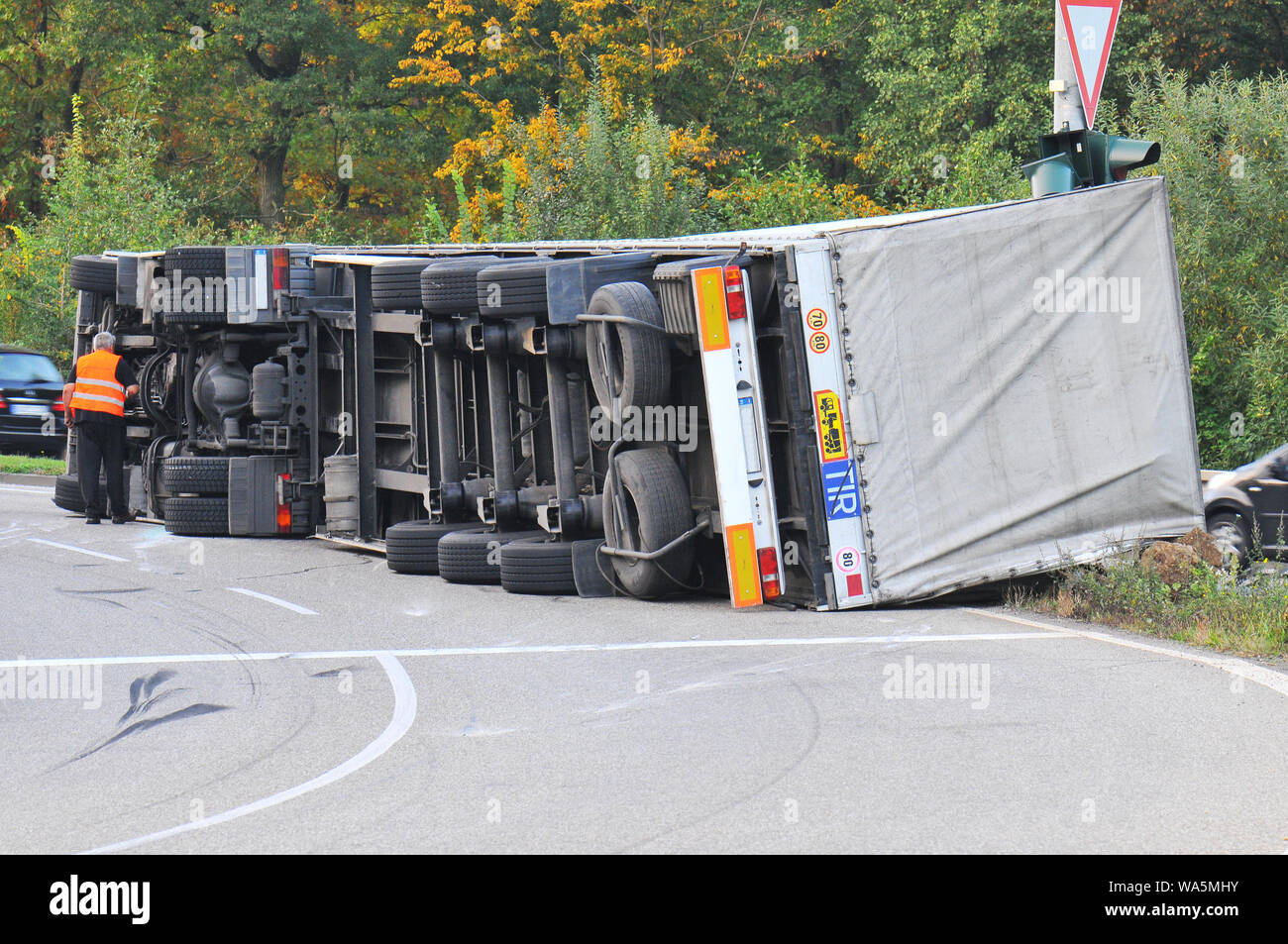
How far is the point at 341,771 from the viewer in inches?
265

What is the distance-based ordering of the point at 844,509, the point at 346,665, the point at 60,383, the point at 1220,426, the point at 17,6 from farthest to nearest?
the point at 17,6 → the point at 60,383 → the point at 1220,426 → the point at 844,509 → the point at 346,665

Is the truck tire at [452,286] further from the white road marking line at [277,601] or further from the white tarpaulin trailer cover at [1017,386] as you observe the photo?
the white tarpaulin trailer cover at [1017,386]

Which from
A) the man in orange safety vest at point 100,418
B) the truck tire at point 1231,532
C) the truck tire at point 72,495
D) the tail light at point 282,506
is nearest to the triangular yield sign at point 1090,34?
the truck tire at point 1231,532

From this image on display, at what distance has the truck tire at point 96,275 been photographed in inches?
664

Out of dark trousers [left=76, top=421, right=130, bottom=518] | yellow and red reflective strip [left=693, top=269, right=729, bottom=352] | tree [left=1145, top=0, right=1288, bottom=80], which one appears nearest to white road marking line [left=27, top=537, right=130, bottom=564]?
dark trousers [left=76, top=421, right=130, bottom=518]

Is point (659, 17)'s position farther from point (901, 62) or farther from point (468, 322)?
point (468, 322)

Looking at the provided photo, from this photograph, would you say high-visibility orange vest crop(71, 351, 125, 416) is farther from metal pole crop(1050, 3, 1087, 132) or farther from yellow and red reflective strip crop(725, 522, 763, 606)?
metal pole crop(1050, 3, 1087, 132)

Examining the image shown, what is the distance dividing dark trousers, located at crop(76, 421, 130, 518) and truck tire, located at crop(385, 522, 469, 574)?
503 centimetres

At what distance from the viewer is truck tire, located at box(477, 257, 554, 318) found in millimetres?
11758

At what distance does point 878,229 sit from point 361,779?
18.7 feet

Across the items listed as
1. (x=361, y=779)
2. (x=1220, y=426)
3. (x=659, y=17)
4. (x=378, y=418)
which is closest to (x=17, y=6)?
(x=659, y=17)

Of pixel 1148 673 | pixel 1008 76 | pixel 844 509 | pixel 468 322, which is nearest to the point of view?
pixel 1148 673

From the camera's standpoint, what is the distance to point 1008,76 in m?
32.7

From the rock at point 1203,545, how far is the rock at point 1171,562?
86 mm
